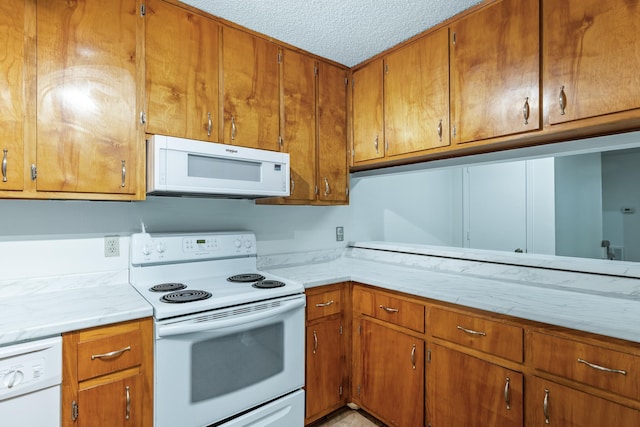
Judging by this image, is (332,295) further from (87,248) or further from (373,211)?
(87,248)

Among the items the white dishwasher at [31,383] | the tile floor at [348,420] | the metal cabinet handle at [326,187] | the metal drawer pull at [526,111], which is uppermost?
the metal drawer pull at [526,111]

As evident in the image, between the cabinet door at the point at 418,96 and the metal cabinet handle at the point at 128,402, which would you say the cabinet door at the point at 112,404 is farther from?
the cabinet door at the point at 418,96

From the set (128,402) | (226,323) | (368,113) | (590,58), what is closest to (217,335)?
(226,323)

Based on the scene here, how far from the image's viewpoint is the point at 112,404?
1.32m

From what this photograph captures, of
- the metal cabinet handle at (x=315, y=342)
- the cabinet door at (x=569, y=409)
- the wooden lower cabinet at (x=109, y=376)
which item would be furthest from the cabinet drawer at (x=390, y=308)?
the wooden lower cabinet at (x=109, y=376)

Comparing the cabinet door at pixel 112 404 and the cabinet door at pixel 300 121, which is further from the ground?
the cabinet door at pixel 300 121

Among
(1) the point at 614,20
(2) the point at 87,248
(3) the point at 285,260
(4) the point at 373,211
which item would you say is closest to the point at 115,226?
(2) the point at 87,248

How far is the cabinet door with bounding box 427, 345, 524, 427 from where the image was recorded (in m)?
1.42

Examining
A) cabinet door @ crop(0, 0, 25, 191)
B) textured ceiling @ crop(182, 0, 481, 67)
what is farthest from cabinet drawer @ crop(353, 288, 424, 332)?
cabinet door @ crop(0, 0, 25, 191)

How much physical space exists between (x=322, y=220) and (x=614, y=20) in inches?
78.0

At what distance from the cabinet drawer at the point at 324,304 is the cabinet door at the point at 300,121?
66cm

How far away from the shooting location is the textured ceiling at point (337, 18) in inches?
68.3

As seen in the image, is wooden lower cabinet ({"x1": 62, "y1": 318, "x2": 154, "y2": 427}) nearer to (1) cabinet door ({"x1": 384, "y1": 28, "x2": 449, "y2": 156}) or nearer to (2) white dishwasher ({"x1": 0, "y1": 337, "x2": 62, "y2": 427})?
(2) white dishwasher ({"x1": 0, "y1": 337, "x2": 62, "y2": 427})

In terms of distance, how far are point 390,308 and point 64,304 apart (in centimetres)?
159
